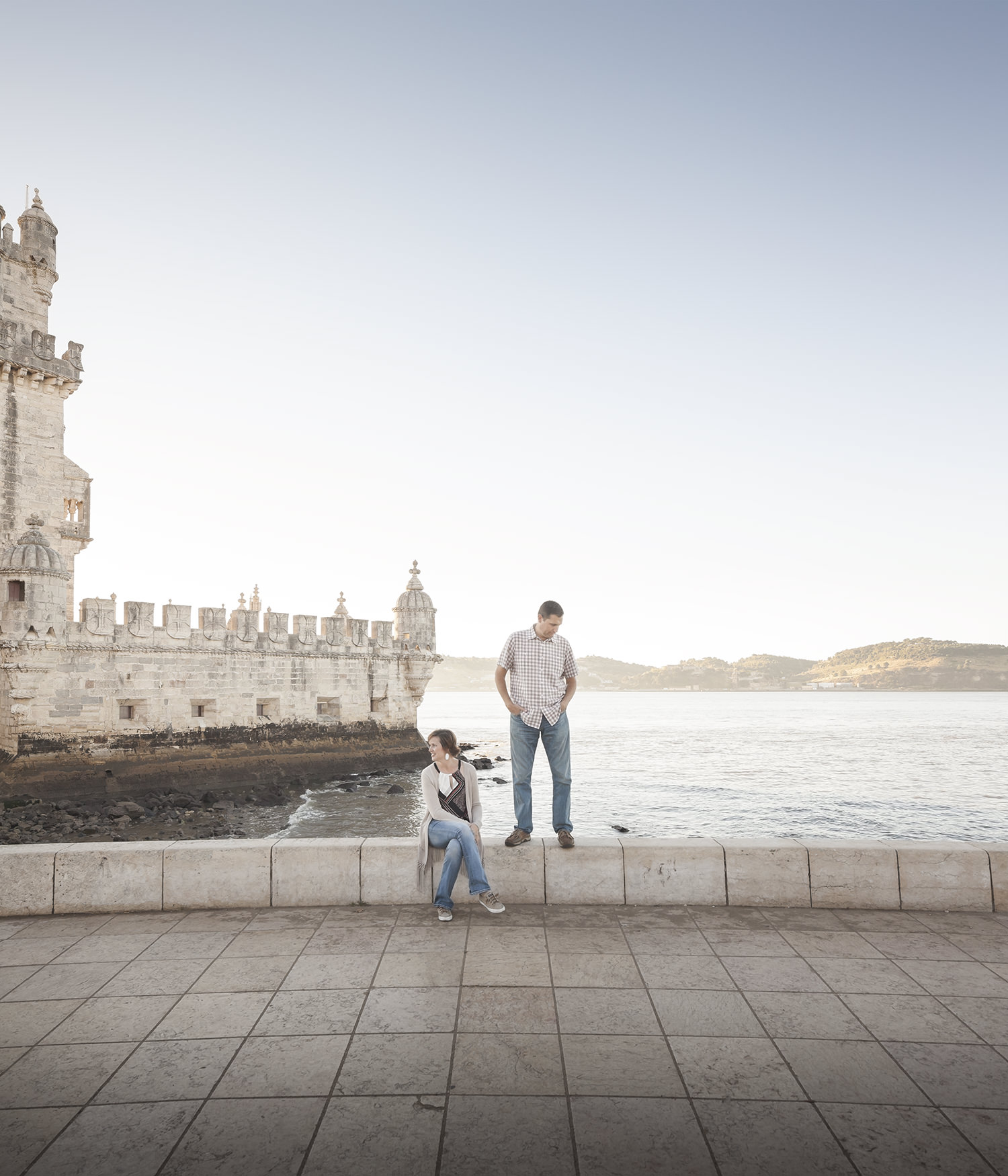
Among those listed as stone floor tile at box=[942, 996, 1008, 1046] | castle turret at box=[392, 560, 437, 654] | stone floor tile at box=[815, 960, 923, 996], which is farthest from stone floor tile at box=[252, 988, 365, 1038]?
castle turret at box=[392, 560, 437, 654]

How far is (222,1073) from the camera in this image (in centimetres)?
310

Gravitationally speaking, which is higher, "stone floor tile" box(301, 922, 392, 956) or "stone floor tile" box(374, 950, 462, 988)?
"stone floor tile" box(301, 922, 392, 956)

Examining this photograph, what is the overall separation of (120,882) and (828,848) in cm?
511

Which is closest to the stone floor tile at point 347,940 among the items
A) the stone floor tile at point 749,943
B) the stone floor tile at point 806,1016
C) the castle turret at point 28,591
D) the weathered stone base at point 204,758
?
the stone floor tile at point 749,943

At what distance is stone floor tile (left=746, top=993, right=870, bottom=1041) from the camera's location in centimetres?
340

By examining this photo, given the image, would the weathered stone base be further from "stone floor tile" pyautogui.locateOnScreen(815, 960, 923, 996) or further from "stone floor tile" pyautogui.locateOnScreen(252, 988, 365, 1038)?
"stone floor tile" pyautogui.locateOnScreen(815, 960, 923, 996)

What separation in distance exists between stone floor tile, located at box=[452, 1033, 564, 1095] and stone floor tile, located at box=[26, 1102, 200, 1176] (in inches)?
42.9

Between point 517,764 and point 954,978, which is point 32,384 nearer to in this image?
point 517,764

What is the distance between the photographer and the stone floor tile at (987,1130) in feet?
8.33

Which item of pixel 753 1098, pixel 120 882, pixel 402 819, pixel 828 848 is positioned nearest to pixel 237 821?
pixel 402 819

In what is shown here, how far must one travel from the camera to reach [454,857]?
16.2ft

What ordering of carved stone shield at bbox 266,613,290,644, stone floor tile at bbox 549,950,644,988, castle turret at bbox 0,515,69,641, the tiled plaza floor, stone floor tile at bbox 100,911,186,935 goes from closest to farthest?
the tiled plaza floor < stone floor tile at bbox 549,950,644,988 < stone floor tile at bbox 100,911,186,935 < castle turret at bbox 0,515,69,641 < carved stone shield at bbox 266,613,290,644

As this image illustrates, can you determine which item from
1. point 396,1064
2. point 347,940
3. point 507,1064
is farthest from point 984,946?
point 347,940

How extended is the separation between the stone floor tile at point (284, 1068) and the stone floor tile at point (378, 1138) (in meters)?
0.22
